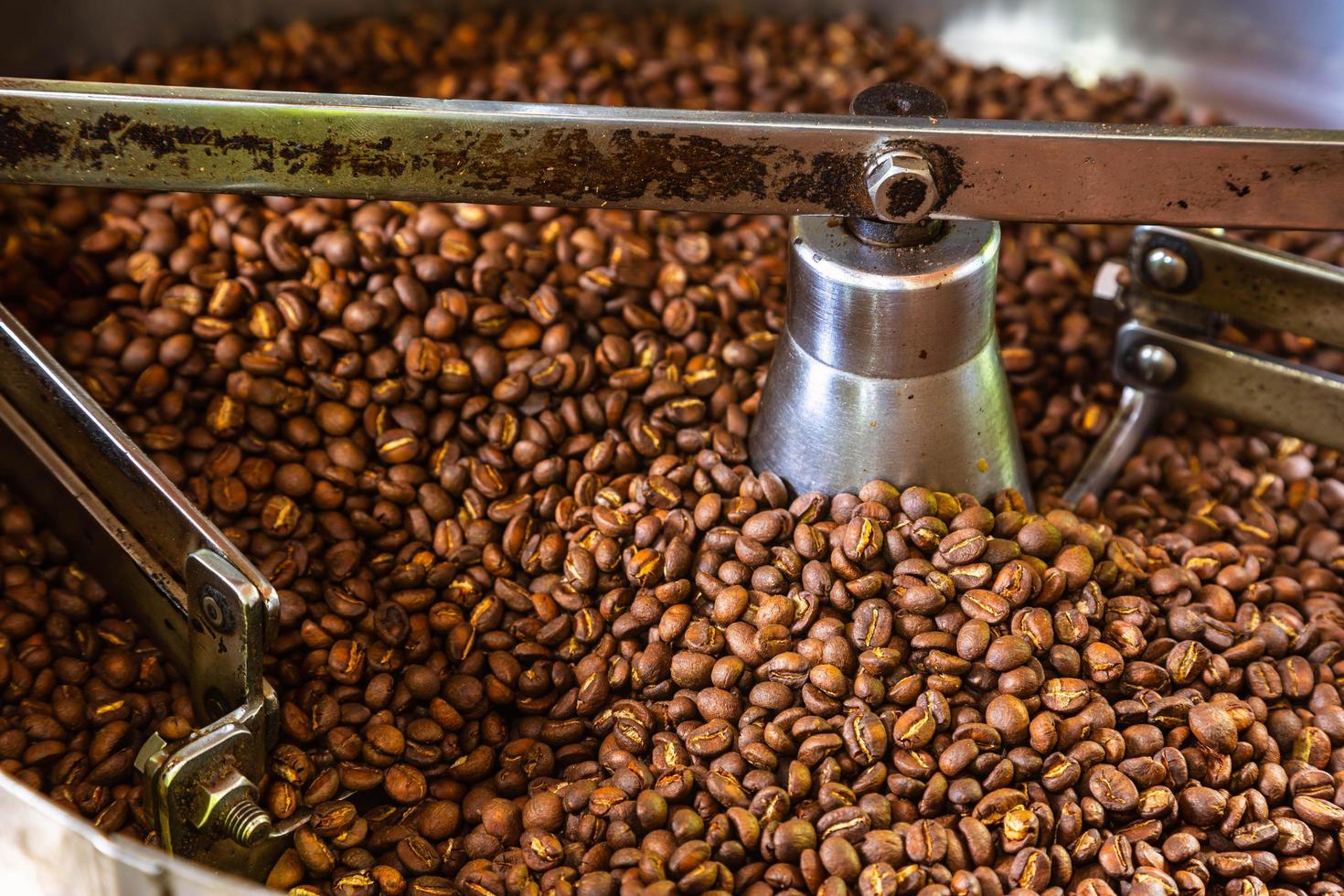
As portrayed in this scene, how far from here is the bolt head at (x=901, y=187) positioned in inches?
43.6

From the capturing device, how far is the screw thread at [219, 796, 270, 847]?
1.04 meters

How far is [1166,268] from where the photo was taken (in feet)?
5.06

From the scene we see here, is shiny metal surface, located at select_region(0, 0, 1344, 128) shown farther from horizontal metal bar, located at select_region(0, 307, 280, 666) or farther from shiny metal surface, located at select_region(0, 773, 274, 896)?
shiny metal surface, located at select_region(0, 773, 274, 896)

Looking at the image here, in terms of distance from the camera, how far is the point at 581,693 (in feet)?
4.13

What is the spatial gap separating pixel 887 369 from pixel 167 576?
71 centimetres

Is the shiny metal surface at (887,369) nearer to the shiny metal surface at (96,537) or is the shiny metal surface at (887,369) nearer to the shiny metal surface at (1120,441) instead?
the shiny metal surface at (1120,441)

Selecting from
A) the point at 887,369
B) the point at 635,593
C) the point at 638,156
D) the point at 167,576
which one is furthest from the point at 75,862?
the point at 887,369

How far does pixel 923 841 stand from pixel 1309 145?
2.23 feet

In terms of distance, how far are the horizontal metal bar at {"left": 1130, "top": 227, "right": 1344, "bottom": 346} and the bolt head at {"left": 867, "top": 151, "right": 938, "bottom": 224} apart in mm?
546

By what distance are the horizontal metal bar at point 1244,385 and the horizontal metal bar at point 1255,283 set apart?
5cm

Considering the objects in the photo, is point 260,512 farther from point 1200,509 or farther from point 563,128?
point 1200,509

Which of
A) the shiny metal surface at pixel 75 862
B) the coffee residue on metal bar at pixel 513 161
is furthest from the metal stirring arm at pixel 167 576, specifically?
the coffee residue on metal bar at pixel 513 161

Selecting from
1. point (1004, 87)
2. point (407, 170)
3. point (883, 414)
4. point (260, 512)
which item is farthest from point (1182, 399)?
point (260, 512)

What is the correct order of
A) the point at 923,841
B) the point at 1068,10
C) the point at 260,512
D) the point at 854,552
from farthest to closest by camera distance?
the point at 1068,10 → the point at 260,512 → the point at 854,552 → the point at 923,841
